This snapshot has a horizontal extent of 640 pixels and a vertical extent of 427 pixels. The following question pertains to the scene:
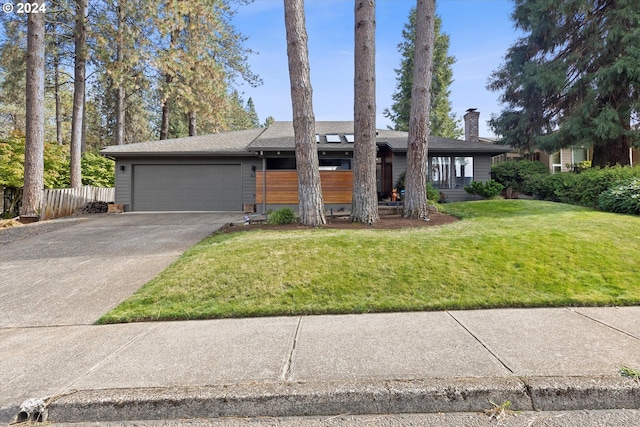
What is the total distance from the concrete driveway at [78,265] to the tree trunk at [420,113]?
5521 millimetres

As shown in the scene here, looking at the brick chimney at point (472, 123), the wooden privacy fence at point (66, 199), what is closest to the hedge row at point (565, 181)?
the brick chimney at point (472, 123)

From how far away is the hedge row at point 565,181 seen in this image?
10016mm

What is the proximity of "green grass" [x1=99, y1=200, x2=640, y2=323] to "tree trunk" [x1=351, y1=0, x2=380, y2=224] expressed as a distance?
153 centimetres

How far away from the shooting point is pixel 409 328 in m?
3.28

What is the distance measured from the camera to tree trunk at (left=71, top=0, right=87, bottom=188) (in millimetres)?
13953

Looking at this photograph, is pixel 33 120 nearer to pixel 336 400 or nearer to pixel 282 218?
pixel 282 218

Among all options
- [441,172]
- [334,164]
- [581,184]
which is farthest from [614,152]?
[334,164]

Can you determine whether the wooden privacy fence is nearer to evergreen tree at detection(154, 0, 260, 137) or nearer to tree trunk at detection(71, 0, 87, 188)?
tree trunk at detection(71, 0, 87, 188)

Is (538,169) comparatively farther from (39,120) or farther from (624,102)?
(39,120)

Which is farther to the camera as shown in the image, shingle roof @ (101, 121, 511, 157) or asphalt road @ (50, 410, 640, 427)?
shingle roof @ (101, 121, 511, 157)

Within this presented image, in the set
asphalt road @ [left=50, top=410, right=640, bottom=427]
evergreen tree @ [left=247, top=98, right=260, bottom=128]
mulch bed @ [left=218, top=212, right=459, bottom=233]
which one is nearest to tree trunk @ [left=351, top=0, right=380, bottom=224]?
mulch bed @ [left=218, top=212, right=459, bottom=233]

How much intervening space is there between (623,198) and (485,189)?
452 cm

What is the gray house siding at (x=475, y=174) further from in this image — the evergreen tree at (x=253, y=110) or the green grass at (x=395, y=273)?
the evergreen tree at (x=253, y=110)

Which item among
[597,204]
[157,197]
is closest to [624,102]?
[597,204]
